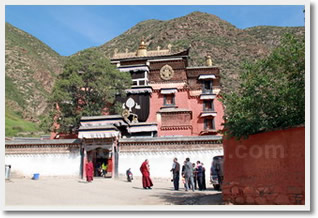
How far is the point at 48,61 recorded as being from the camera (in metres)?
98.8

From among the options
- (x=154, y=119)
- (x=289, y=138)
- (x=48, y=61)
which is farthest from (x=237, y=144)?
(x=48, y=61)

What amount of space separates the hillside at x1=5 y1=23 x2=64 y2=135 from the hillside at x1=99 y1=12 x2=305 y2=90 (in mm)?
16420

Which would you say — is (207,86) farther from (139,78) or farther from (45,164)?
(45,164)

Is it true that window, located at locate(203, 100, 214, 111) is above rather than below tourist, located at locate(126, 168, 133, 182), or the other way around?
above

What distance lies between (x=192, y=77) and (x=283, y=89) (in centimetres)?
2591

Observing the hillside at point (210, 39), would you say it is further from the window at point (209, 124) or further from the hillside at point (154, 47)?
the window at point (209, 124)

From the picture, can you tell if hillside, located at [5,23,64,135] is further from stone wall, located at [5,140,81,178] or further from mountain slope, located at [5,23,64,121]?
stone wall, located at [5,140,81,178]

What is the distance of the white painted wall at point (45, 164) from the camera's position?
23.1 metres

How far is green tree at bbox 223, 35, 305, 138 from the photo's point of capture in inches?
420

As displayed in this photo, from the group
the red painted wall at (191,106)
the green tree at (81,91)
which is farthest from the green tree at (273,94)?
the red painted wall at (191,106)

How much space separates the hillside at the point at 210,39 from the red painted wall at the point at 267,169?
61021 mm

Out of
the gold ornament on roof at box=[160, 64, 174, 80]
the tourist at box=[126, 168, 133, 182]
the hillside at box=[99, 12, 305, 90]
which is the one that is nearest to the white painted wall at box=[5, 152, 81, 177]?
the tourist at box=[126, 168, 133, 182]

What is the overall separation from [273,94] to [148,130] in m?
19.7

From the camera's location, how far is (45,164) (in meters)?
23.4
